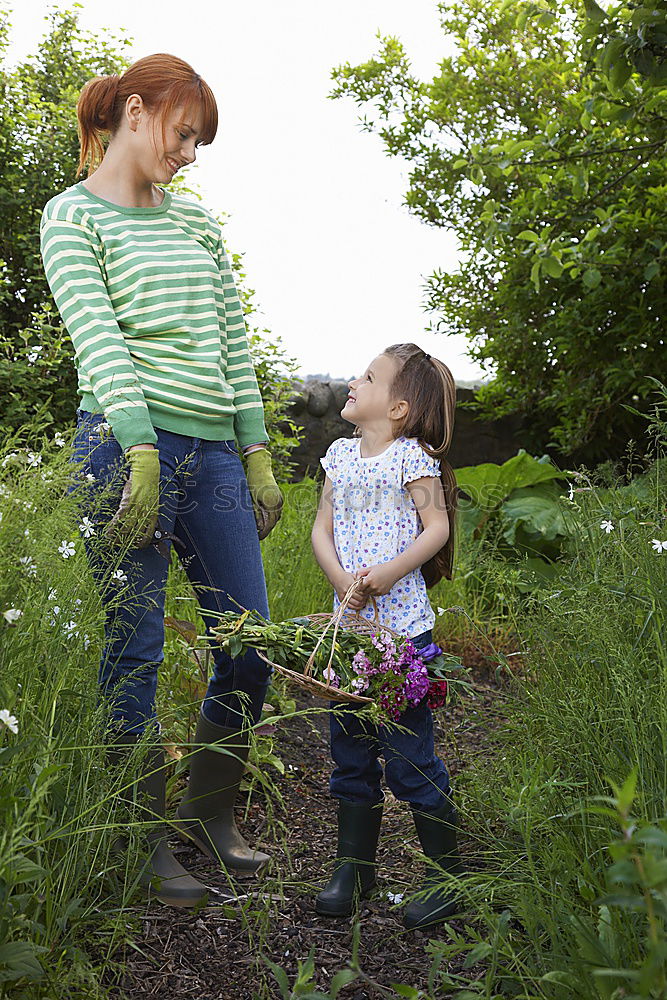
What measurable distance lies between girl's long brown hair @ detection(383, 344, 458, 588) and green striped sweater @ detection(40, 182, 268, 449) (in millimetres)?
453

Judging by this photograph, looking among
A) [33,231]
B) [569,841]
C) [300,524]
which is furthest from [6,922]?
[33,231]

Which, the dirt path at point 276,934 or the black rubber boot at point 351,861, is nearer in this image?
the dirt path at point 276,934

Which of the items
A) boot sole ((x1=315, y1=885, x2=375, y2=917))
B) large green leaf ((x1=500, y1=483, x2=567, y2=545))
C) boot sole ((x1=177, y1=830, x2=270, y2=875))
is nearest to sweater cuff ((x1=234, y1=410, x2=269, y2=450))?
boot sole ((x1=177, y1=830, x2=270, y2=875))

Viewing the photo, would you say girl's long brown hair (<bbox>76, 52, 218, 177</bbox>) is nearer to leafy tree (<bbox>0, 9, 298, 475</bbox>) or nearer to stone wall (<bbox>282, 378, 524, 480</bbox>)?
leafy tree (<bbox>0, 9, 298, 475</bbox>)

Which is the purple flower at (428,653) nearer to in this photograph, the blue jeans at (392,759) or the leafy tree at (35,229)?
the blue jeans at (392,759)

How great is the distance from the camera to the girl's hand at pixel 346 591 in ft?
7.43

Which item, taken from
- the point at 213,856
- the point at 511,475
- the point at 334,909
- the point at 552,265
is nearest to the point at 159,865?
the point at 213,856

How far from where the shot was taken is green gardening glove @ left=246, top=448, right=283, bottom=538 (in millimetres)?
2605

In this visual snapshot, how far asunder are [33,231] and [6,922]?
4578mm

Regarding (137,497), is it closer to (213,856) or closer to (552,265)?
(213,856)

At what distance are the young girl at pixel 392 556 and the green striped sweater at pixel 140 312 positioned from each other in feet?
1.25

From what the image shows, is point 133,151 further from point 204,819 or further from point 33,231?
point 33,231

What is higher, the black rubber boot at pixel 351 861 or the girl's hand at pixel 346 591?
the girl's hand at pixel 346 591

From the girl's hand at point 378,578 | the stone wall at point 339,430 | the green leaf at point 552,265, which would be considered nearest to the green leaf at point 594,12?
the green leaf at point 552,265
